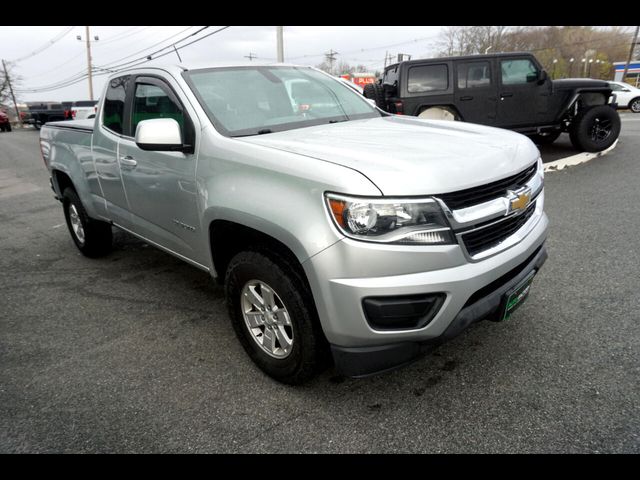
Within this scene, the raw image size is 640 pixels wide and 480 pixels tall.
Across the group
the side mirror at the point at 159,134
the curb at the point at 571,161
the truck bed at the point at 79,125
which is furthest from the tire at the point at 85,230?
the curb at the point at 571,161

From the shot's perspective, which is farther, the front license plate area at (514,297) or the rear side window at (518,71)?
the rear side window at (518,71)

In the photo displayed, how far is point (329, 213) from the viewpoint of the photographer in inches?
78.4

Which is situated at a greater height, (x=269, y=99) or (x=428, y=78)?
(x=428, y=78)

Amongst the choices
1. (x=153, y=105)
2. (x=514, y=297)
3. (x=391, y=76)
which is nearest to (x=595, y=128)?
(x=391, y=76)

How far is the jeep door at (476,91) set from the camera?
8594 mm

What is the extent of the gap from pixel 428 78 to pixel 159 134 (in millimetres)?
7296

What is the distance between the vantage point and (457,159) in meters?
2.14

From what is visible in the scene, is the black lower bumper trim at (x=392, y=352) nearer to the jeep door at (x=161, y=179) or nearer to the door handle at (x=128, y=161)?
the jeep door at (x=161, y=179)

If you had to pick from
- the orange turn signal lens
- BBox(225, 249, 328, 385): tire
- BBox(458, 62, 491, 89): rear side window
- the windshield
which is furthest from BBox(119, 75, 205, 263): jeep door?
BBox(458, 62, 491, 89): rear side window

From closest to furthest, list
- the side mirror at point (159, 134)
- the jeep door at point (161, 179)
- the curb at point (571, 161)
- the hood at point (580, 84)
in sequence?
the side mirror at point (159, 134) → the jeep door at point (161, 179) → the curb at point (571, 161) → the hood at point (580, 84)

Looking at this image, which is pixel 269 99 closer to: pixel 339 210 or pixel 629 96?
pixel 339 210
